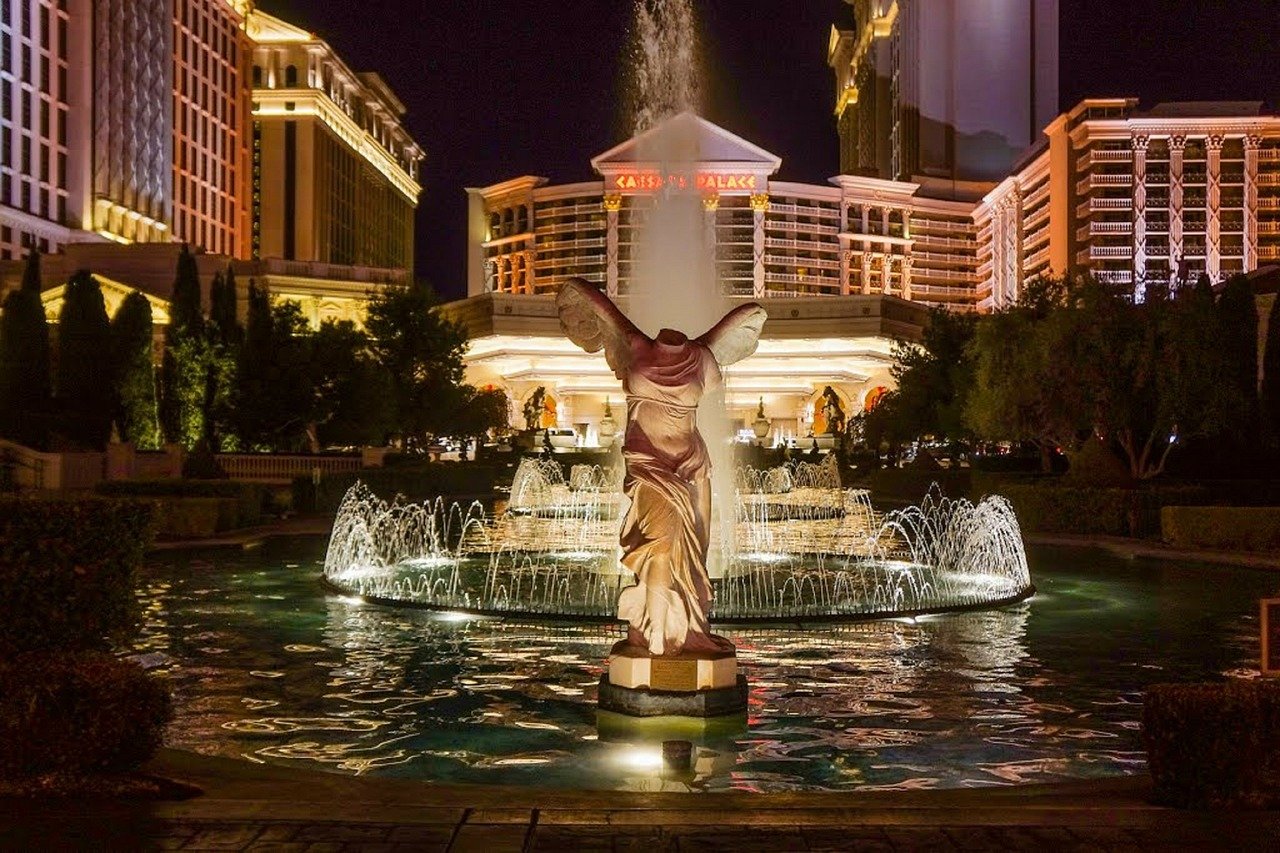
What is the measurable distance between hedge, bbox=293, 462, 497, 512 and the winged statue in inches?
947

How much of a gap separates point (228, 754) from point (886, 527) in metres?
24.6

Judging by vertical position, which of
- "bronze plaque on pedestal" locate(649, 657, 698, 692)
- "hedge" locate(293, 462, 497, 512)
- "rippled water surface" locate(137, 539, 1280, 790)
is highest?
"hedge" locate(293, 462, 497, 512)

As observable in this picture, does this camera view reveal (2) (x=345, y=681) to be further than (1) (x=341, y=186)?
No

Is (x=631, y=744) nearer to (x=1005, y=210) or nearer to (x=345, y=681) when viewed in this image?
(x=345, y=681)

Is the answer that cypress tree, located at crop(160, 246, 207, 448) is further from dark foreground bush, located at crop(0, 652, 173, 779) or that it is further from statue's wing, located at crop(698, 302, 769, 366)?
dark foreground bush, located at crop(0, 652, 173, 779)

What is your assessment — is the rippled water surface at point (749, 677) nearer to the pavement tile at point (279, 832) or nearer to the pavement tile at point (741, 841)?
the pavement tile at point (741, 841)

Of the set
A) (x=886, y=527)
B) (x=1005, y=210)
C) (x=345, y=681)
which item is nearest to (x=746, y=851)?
(x=345, y=681)

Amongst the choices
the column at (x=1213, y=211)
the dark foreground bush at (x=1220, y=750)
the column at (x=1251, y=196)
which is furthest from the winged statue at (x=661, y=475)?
the column at (x=1251, y=196)

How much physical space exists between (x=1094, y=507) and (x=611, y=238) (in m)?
116

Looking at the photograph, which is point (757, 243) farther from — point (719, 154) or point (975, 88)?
point (975, 88)

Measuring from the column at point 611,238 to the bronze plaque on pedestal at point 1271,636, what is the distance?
132450mm

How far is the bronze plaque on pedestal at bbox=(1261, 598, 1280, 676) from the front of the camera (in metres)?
8.43

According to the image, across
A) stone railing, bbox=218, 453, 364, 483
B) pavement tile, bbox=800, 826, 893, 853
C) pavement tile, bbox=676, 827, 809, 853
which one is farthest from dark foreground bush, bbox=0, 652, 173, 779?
→ stone railing, bbox=218, 453, 364, 483

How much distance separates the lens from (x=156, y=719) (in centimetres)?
720
